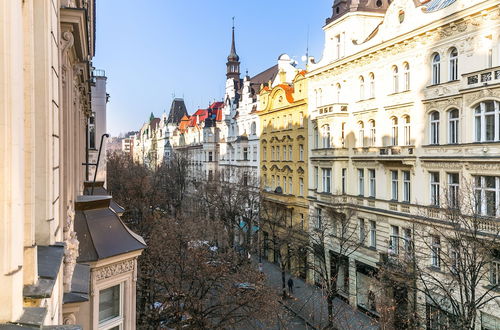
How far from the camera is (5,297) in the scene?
10.1 ft

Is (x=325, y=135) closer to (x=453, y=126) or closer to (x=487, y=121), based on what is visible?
(x=453, y=126)

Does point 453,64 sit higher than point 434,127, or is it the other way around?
point 453,64

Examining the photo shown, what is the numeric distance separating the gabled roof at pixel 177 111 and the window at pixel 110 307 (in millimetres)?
90065

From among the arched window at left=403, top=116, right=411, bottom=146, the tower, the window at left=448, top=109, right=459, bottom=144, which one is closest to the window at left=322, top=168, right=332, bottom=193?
the arched window at left=403, top=116, right=411, bottom=146

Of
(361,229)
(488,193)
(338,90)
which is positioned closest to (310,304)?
(361,229)

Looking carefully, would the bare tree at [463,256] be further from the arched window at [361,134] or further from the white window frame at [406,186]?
the arched window at [361,134]

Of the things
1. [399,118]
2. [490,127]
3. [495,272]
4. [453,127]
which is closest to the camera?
[495,272]

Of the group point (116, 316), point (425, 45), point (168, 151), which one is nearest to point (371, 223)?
point (425, 45)

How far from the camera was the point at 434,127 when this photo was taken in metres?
23.1

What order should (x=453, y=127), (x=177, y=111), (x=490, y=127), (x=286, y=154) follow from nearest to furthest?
1. (x=490, y=127)
2. (x=453, y=127)
3. (x=286, y=154)
4. (x=177, y=111)

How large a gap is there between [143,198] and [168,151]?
56.9m

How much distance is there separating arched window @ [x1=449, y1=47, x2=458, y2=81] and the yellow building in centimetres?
1489

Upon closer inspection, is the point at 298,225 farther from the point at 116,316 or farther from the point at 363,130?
the point at 116,316

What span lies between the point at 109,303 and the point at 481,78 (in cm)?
1800
